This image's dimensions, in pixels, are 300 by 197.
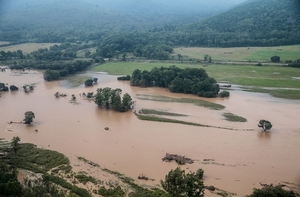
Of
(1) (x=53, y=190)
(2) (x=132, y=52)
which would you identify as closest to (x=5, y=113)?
(1) (x=53, y=190)

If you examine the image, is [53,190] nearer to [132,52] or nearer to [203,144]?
[203,144]

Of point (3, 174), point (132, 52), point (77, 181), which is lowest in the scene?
point (77, 181)

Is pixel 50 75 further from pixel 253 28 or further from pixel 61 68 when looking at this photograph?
pixel 253 28

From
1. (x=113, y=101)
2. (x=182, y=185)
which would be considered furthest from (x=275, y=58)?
(x=182, y=185)

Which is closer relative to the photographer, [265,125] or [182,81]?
[265,125]

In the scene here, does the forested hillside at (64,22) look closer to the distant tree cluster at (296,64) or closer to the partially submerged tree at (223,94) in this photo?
the distant tree cluster at (296,64)
